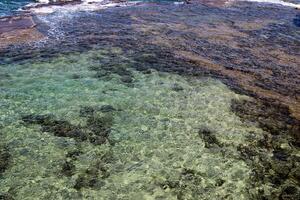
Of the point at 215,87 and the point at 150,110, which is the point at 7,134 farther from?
the point at 215,87

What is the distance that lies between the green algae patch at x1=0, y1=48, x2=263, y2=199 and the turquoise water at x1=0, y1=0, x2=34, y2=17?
13.3 m

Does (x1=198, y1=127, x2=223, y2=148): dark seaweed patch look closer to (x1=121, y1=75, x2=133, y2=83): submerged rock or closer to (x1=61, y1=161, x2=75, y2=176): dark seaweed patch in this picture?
(x1=61, y1=161, x2=75, y2=176): dark seaweed patch

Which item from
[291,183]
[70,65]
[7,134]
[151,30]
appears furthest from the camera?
[151,30]

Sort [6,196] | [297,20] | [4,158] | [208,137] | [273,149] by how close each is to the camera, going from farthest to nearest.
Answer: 1. [297,20]
2. [208,137]
3. [273,149]
4. [4,158]
5. [6,196]

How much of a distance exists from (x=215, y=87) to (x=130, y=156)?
322 inches

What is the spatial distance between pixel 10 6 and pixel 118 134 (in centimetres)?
2449

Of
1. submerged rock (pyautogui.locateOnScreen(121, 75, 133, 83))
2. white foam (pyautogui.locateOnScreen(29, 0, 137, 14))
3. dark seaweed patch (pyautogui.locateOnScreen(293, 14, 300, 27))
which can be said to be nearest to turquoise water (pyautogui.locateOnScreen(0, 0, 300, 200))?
submerged rock (pyautogui.locateOnScreen(121, 75, 133, 83))

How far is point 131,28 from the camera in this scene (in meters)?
31.5

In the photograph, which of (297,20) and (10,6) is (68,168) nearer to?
(10,6)

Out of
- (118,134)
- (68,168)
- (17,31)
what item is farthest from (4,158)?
(17,31)

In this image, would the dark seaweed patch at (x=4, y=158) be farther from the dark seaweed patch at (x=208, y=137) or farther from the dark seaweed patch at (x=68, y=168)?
the dark seaweed patch at (x=208, y=137)

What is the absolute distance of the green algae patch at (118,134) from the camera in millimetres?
14086

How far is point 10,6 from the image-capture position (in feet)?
120

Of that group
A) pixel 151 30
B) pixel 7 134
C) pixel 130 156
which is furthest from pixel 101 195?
pixel 151 30
